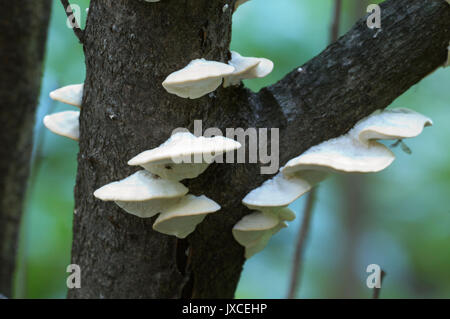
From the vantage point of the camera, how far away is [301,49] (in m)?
3.69

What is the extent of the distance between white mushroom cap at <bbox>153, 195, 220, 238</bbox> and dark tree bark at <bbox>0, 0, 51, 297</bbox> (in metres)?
1.01

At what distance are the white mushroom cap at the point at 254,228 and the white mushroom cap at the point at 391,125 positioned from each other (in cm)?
33

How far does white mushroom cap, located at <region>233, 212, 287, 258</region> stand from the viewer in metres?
1.11

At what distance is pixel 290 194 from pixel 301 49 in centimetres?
291

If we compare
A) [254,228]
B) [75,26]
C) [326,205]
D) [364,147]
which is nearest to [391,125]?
[364,147]

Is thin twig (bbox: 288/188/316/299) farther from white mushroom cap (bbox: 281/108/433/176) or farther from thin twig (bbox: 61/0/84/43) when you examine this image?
thin twig (bbox: 61/0/84/43)

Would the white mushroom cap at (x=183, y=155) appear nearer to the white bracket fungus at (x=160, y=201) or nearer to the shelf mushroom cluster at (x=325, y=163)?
the white bracket fungus at (x=160, y=201)

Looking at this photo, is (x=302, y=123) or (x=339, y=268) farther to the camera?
(x=339, y=268)

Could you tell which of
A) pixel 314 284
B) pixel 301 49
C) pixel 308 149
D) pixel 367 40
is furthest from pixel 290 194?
pixel 314 284

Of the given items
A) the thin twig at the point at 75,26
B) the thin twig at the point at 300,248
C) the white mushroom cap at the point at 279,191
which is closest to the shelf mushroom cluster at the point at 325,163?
the white mushroom cap at the point at 279,191

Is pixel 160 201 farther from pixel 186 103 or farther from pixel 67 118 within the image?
pixel 67 118

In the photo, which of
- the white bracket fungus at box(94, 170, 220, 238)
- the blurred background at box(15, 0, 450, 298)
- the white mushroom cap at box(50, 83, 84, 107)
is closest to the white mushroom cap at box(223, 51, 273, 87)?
the white bracket fungus at box(94, 170, 220, 238)
